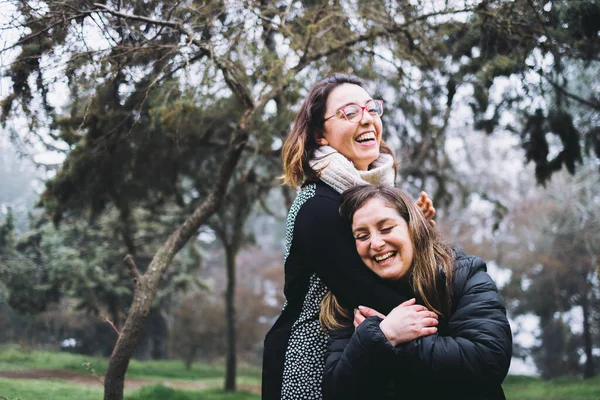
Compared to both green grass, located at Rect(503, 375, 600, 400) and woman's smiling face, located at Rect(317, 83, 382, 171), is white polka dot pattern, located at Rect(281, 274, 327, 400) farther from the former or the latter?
green grass, located at Rect(503, 375, 600, 400)

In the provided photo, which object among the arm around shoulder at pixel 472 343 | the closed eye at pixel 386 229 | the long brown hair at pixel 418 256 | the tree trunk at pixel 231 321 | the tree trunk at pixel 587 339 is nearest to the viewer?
the arm around shoulder at pixel 472 343

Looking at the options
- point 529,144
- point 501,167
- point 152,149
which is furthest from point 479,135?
point 152,149

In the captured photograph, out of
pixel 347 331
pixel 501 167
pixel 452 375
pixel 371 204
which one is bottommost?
pixel 452 375

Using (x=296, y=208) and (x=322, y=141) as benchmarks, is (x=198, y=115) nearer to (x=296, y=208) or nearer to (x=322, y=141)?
(x=322, y=141)

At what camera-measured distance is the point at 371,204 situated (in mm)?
1989

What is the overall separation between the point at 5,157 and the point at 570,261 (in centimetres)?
1468

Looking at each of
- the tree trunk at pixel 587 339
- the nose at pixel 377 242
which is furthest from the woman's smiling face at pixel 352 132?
the tree trunk at pixel 587 339

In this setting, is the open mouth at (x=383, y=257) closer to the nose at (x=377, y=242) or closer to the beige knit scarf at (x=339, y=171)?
the nose at (x=377, y=242)

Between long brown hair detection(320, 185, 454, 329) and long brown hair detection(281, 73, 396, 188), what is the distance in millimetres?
299

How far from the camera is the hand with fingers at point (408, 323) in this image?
5.73 feet

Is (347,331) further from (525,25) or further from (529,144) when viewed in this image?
(529,144)

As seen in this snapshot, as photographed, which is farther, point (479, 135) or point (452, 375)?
point (479, 135)

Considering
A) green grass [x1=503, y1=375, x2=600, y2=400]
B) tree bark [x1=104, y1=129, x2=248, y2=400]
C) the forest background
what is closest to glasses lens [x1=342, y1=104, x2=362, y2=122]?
the forest background

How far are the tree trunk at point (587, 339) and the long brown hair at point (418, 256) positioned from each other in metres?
15.9
